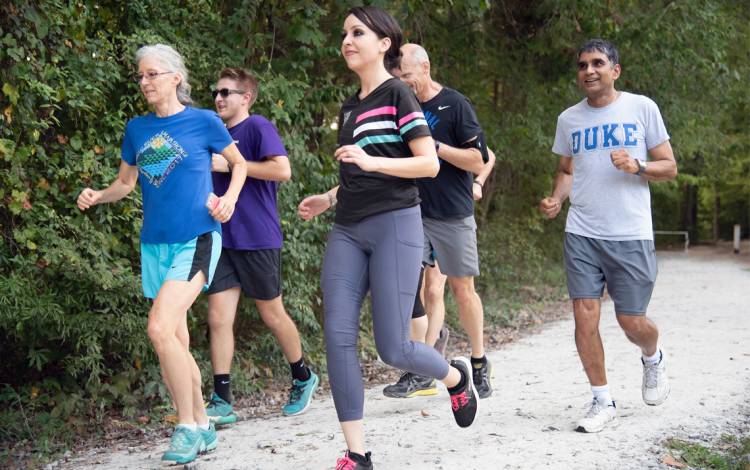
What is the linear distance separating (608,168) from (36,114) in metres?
3.76

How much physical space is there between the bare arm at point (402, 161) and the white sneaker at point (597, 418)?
190 cm

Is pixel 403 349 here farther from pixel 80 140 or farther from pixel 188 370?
pixel 80 140

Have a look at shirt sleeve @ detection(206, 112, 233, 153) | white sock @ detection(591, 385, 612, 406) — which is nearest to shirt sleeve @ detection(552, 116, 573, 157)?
white sock @ detection(591, 385, 612, 406)

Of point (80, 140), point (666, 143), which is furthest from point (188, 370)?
point (666, 143)

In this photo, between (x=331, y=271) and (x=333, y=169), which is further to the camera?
(x=333, y=169)

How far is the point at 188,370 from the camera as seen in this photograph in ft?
Answer: 15.5

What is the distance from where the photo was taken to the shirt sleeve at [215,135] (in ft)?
16.1

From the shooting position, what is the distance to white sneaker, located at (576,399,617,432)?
5.10 metres

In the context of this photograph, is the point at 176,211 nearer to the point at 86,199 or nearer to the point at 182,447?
the point at 86,199

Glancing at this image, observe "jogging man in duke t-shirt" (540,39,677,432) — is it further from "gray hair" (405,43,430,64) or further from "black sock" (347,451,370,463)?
"black sock" (347,451,370,463)

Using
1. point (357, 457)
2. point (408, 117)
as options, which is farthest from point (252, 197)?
point (357, 457)

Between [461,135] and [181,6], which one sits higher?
[181,6]

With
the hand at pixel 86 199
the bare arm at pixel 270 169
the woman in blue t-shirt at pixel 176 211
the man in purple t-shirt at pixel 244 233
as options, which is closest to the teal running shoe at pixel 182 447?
the woman in blue t-shirt at pixel 176 211

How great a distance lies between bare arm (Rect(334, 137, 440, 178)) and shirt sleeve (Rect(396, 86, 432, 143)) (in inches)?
1.3
